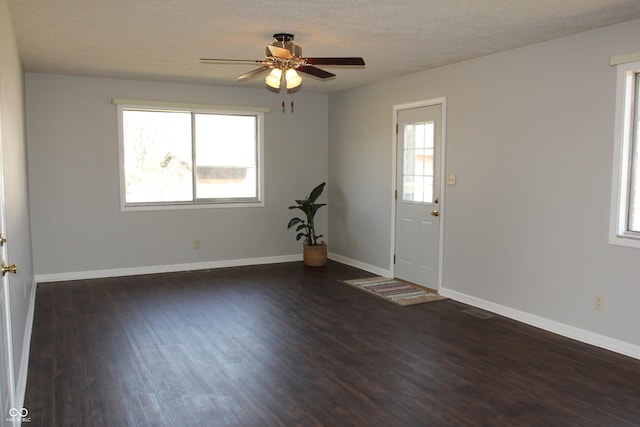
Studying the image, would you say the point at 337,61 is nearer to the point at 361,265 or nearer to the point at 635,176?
the point at 635,176

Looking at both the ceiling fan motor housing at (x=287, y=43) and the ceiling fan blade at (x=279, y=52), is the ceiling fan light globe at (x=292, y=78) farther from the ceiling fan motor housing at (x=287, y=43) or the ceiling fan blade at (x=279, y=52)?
the ceiling fan blade at (x=279, y=52)

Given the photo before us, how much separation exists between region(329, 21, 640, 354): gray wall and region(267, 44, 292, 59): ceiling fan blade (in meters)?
2.10

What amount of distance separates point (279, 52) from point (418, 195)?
269 cm

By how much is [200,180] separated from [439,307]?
359 centimetres

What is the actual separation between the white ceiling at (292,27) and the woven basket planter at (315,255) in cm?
272

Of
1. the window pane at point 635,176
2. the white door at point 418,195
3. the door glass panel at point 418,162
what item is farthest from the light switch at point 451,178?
the window pane at point 635,176

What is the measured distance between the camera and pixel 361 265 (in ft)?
22.2

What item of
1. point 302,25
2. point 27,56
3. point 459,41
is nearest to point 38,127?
point 27,56

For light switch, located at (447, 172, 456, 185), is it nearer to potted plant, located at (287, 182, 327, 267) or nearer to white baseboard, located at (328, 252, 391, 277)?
white baseboard, located at (328, 252, 391, 277)

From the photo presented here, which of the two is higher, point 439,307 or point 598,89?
point 598,89

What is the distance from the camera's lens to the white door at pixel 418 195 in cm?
541

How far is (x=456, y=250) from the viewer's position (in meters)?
5.13

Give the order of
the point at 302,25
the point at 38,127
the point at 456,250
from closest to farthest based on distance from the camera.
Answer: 1. the point at 302,25
2. the point at 456,250
3. the point at 38,127

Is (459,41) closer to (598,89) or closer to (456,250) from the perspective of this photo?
(598,89)
